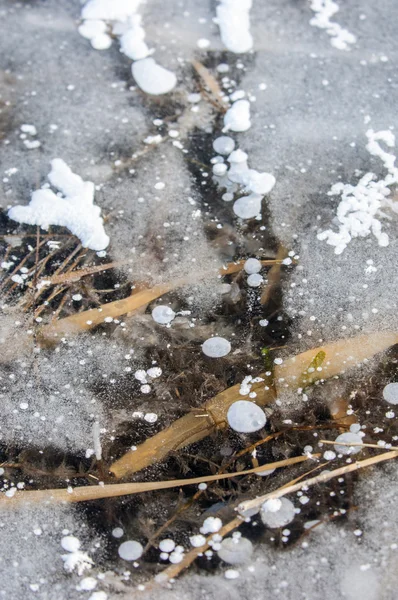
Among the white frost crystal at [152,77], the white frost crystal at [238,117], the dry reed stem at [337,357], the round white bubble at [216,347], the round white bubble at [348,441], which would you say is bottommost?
the round white bubble at [348,441]

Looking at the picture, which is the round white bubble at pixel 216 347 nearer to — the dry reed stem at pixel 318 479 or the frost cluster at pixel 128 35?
the dry reed stem at pixel 318 479

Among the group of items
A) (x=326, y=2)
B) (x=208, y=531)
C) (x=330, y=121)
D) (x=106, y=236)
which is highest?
(x=326, y=2)

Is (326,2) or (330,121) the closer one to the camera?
(330,121)

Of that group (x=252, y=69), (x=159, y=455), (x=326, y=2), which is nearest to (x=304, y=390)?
(x=159, y=455)

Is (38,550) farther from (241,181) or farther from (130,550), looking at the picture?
(241,181)

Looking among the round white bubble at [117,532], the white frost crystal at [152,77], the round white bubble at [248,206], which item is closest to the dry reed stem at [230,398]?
the round white bubble at [117,532]

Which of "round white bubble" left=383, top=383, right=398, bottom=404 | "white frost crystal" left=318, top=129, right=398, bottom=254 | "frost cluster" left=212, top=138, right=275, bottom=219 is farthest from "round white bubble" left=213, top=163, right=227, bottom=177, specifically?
"round white bubble" left=383, top=383, right=398, bottom=404

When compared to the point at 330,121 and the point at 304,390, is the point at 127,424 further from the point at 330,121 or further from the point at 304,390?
the point at 330,121
